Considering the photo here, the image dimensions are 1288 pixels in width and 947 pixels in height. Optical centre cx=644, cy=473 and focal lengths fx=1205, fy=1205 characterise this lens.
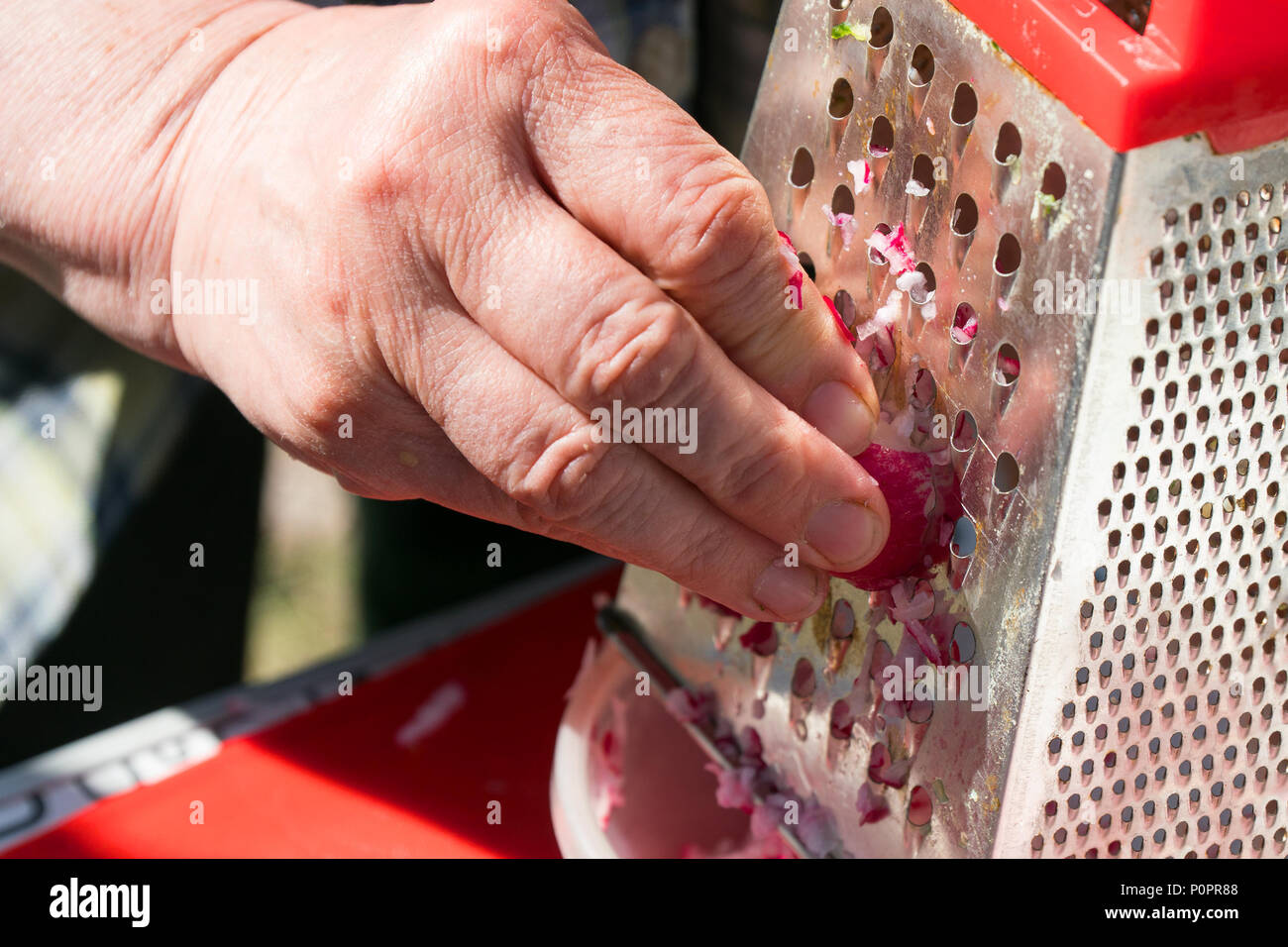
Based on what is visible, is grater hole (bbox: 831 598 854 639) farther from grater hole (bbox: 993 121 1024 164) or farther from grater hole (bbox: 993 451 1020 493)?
grater hole (bbox: 993 121 1024 164)

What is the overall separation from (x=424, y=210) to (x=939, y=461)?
36cm

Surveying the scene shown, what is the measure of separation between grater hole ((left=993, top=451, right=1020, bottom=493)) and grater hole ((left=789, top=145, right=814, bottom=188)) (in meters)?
0.25

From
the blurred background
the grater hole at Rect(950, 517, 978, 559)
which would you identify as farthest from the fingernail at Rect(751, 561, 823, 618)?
the blurred background

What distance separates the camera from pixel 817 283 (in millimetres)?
834

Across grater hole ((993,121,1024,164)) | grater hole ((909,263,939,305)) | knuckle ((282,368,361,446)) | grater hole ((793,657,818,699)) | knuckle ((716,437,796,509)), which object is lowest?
grater hole ((793,657,818,699))

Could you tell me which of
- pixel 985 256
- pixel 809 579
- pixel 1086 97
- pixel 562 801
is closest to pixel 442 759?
pixel 562 801

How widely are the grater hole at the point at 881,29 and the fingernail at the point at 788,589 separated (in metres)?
0.34

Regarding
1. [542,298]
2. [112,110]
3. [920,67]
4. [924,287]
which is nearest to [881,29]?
[920,67]

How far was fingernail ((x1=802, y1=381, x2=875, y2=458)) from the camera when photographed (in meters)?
0.77

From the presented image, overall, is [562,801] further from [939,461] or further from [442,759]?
[939,461]

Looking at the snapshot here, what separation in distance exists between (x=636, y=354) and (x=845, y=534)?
0.61 ft

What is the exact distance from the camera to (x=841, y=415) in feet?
2.52

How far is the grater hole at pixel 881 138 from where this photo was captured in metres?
0.75

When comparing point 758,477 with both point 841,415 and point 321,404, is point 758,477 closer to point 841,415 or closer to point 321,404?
point 841,415
